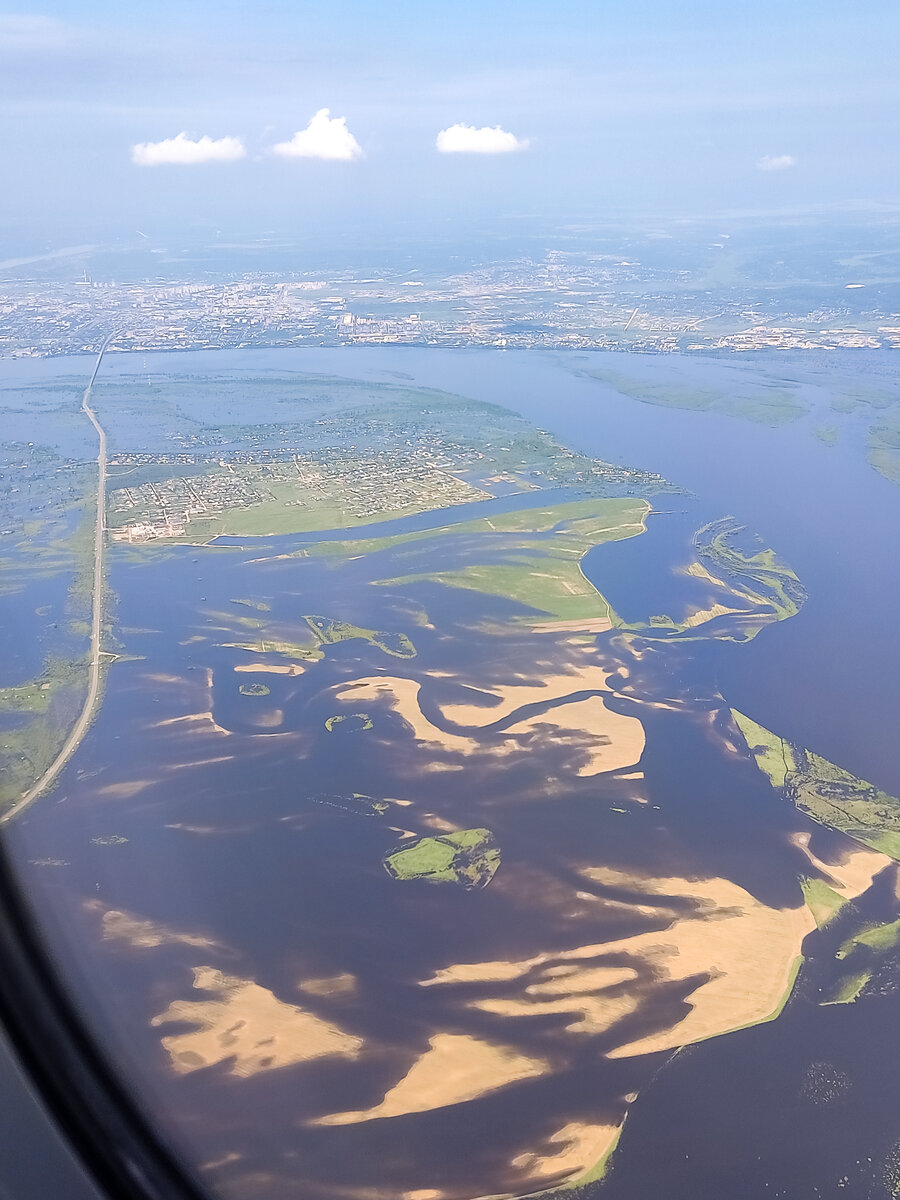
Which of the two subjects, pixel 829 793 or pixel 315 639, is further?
pixel 315 639

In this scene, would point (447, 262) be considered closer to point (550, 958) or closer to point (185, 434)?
point (185, 434)

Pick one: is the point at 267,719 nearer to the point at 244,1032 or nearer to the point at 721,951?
→ the point at 244,1032

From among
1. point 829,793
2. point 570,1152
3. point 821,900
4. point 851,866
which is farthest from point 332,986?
point 829,793

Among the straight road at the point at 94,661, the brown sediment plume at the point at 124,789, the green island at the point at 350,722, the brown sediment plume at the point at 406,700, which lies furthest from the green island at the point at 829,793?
the straight road at the point at 94,661

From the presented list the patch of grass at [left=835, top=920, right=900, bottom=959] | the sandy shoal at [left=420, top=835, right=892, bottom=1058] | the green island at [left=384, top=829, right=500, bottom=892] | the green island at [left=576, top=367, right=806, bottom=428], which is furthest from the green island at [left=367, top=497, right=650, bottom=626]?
the green island at [left=576, top=367, right=806, bottom=428]

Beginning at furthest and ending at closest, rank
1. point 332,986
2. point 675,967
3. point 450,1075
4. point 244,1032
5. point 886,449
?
point 886,449, point 675,967, point 332,986, point 244,1032, point 450,1075

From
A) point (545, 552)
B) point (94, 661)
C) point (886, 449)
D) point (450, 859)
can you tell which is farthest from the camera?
point (886, 449)

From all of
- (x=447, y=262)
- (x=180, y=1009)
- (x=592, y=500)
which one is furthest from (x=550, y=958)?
(x=447, y=262)
